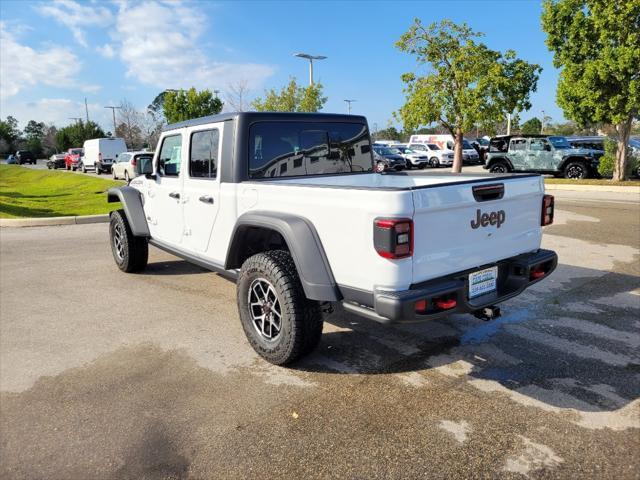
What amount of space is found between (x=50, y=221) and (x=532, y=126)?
83690 millimetres

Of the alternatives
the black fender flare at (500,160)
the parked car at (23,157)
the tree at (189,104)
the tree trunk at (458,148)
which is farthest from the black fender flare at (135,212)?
the parked car at (23,157)

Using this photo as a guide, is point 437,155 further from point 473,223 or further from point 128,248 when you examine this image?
point 473,223

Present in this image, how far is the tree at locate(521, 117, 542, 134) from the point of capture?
78.9 metres

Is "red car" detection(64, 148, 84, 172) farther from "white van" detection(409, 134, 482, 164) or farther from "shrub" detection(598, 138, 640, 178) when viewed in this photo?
"shrub" detection(598, 138, 640, 178)

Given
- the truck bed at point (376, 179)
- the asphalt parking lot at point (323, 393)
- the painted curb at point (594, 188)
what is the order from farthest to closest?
the painted curb at point (594, 188), the truck bed at point (376, 179), the asphalt parking lot at point (323, 393)

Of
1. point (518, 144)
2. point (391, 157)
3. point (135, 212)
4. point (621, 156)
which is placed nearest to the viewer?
point (135, 212)

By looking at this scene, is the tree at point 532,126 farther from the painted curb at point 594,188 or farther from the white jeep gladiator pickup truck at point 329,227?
the white jeep gladiator pickup truck at point 329,227

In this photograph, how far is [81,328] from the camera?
4.66 metres

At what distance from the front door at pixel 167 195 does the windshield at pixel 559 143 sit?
18.6 meters

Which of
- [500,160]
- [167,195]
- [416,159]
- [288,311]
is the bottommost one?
[288,311]

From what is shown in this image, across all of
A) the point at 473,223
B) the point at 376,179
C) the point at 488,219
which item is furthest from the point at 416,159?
the point at 473,223

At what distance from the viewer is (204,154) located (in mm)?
4609

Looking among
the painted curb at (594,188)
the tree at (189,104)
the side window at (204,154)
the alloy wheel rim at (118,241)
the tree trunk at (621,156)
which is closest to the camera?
the side window at (204,154)

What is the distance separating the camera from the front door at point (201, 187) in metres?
4.39
